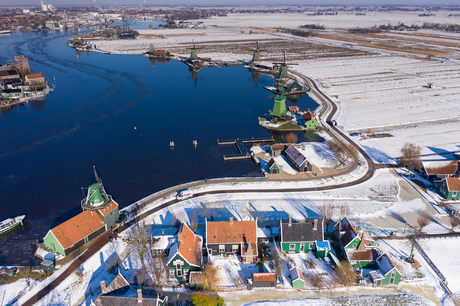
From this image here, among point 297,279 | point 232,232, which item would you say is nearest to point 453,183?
point 297,279

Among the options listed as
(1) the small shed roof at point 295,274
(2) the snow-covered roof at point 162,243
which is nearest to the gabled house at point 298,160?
(1) the small shed roof at point 295,274

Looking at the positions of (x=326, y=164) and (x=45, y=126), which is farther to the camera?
(x=45, y=126)

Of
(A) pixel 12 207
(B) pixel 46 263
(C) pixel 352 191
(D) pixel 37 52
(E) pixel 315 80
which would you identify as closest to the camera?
(B) pixel 46 263

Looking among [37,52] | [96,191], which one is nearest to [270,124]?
[96,191]

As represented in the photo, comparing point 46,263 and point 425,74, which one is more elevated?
point 425,74

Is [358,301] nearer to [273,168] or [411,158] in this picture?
[273,168]

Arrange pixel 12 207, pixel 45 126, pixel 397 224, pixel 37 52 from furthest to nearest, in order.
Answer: pixel 37 52, pixel 45 126, pixel 12 207, pixel 397 224

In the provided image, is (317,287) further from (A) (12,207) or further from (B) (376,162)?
(A) (12,207)
